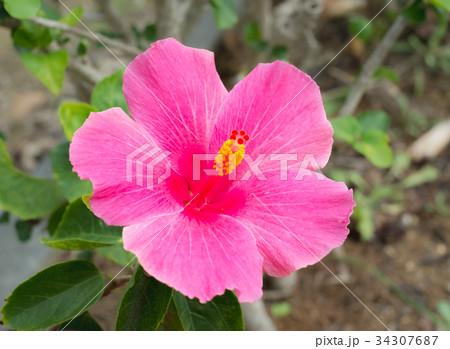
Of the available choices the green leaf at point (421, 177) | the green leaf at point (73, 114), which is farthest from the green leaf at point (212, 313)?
the green leaf at point (421, 177)

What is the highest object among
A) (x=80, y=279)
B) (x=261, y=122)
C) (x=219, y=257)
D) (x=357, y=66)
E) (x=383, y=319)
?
(x=261, y=122)

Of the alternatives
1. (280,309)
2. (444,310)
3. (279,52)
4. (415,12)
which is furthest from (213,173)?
(444,310)

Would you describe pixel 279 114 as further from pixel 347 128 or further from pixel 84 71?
pixel 84 71

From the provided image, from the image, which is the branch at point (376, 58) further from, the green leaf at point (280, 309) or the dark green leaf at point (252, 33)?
the green leaf at point (280, 309)

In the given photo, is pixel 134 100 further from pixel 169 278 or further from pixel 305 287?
pixel 305 287

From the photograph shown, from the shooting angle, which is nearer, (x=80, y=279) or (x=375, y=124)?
(x=80, y=279)
